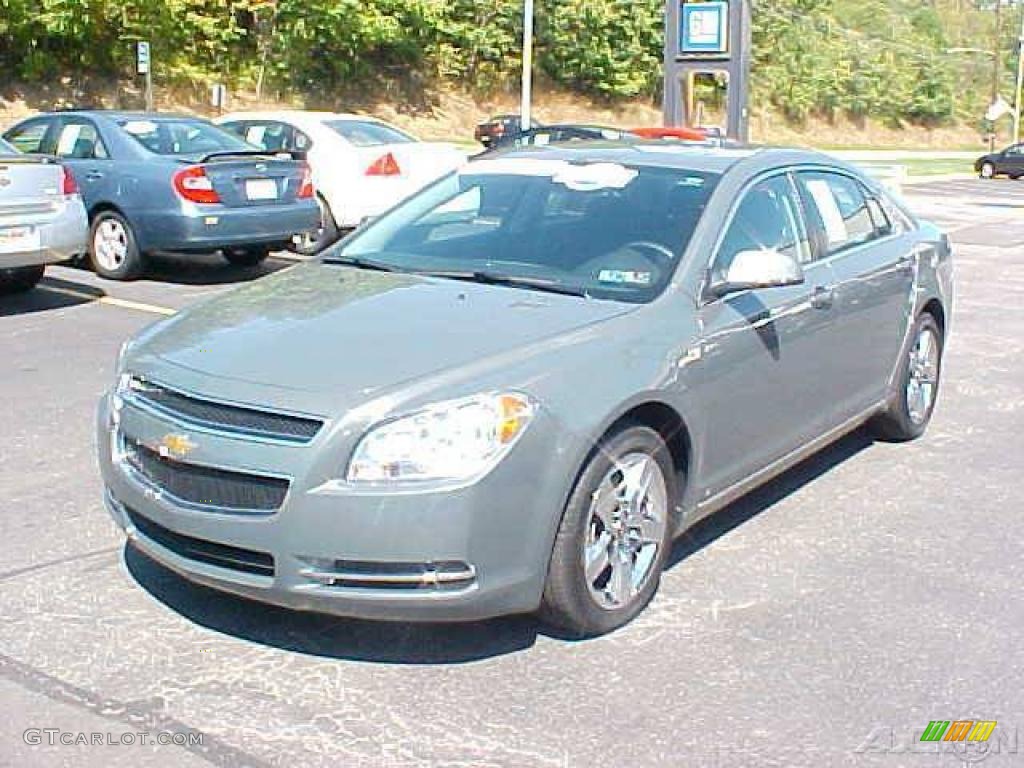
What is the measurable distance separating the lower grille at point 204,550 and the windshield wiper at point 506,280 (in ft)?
4.63

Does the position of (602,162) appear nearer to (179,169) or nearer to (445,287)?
(445,287)

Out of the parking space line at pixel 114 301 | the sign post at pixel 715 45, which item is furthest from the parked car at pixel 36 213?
the sign post at pixel 715 45

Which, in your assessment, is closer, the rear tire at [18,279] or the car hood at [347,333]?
the car hood at [347,333]

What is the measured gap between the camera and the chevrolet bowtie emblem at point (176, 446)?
3805mm

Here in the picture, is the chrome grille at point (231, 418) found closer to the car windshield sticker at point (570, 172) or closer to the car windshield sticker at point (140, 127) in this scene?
the car windshield sticker at point (570, 172)

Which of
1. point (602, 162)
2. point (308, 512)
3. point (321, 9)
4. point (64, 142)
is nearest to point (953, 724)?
point (308, 512)

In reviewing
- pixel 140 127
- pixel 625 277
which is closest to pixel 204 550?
pixel 625 277

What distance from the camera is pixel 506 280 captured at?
473cm

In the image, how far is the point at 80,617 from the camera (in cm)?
423

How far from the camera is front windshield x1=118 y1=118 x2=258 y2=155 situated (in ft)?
37.5

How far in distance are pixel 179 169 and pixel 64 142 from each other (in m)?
1.64

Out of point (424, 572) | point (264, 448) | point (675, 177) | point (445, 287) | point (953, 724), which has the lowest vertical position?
point (953, 724)

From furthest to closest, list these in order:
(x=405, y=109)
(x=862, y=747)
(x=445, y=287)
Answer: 1. (x=405, y=109)
2. (x=445, y=287)
3. (x=862, y=747)

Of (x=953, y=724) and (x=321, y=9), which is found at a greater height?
(x=321, y=9)
